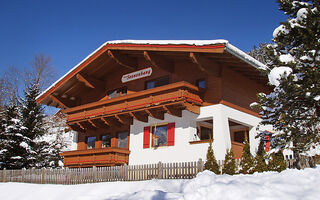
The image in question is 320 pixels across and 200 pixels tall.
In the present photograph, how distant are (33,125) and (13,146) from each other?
2.26 metres

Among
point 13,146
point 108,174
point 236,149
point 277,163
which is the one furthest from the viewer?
point 13,146

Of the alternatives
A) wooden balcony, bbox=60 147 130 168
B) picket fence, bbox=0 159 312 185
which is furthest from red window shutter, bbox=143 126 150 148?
picket fence, bbox=0 159 312 185

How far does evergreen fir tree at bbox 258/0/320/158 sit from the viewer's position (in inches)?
415

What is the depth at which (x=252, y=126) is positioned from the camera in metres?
19.5

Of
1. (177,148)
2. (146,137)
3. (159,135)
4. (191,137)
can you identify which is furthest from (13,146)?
(191,137)

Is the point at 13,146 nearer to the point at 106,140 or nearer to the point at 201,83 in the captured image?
the point at 106,140

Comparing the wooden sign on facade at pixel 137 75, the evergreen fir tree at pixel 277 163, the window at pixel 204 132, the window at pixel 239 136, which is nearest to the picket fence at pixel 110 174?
the evergreen fir tree at pixel 277 163

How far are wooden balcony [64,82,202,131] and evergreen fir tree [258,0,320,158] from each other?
588 cm

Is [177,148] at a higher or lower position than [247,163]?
higher

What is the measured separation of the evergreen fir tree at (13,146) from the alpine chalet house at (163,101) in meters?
3.66

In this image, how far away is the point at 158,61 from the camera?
19.3 metres

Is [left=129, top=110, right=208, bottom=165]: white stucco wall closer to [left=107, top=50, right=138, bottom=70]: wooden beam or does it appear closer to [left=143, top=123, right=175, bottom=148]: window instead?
[left=143, top=123, right=175, bottom=148]: window

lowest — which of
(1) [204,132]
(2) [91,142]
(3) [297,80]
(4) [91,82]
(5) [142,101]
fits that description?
(2) [91,142]

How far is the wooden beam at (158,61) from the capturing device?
18.8m
